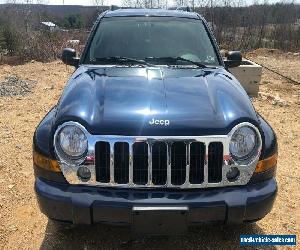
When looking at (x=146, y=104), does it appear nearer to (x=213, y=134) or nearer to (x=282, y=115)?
(x=213, y=134)

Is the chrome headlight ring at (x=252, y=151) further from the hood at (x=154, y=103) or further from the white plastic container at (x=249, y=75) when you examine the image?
the white plastic container at (x=249, y=75)

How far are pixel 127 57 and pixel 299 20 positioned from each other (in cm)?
2636

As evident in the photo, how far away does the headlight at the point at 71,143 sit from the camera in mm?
2697

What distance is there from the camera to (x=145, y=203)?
103 inches

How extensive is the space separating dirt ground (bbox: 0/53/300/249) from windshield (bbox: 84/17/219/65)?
1.62 meters

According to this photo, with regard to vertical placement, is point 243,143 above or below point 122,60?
below

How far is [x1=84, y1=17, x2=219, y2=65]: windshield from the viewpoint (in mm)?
4059

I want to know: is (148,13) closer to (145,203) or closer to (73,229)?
Answer: (73,229)

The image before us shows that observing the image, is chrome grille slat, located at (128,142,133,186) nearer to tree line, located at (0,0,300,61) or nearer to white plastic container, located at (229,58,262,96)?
white plastic container, located at (229,58,262,96)

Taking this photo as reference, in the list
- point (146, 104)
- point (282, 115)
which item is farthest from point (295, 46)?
point (146, 104)

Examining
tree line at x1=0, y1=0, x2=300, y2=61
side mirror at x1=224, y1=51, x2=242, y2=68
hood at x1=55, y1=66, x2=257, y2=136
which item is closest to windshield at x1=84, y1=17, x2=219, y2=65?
side mirror at x1=224, y1=51, x2=242, y2=68

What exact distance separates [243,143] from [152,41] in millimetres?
1864

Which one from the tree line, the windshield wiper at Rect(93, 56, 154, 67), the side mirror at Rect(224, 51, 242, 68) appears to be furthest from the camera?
the tree line

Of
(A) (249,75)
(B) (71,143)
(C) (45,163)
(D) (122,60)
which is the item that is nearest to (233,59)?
(D) (122,60)
